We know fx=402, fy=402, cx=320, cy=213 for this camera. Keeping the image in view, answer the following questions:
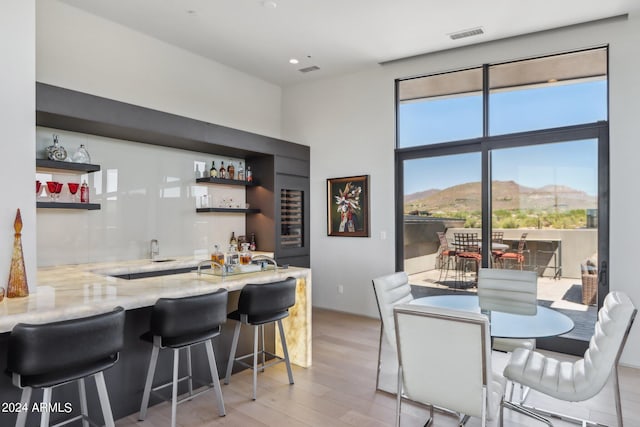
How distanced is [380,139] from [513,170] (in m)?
1.73

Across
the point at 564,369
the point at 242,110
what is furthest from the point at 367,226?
the point at 564,369

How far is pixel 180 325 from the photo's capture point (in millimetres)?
2447

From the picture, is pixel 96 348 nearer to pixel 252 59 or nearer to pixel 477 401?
pixel 477 401

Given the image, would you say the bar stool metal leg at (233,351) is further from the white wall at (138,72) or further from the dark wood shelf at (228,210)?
the white wall at (138,72)

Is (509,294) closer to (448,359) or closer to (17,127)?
(448,359)

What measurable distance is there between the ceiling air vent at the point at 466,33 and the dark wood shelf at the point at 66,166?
13.2 ft

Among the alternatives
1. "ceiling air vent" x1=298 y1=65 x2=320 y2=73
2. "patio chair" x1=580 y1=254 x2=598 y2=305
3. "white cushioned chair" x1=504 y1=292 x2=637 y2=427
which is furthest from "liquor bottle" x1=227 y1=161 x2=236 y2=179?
"patio chair" x1=580 y1=254 x2=598 y2=305

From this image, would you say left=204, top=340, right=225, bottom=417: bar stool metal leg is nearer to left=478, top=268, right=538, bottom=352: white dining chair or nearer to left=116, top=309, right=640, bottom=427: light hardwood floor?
left=116, top=309, right=640, bottom=427: light hardwood floor

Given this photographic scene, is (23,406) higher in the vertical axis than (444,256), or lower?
lower

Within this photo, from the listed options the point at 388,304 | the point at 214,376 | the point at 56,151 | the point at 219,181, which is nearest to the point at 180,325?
the point at 214,376

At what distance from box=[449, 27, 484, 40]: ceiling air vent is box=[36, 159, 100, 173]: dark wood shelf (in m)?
4.01

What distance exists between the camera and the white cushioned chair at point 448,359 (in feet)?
6.28

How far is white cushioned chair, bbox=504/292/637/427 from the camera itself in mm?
2062

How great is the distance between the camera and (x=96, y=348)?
200 cm
